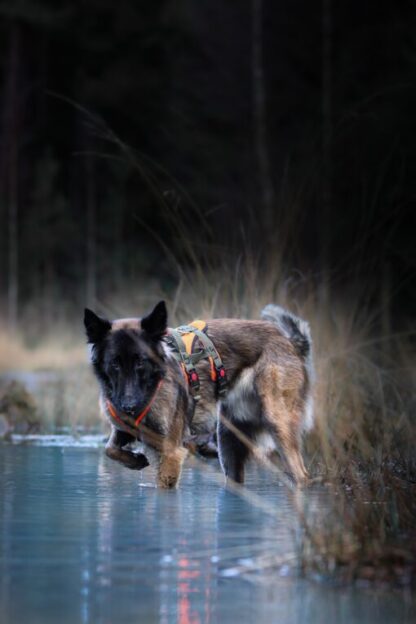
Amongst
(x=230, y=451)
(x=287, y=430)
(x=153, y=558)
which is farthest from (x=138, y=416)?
(x=153, y=558)

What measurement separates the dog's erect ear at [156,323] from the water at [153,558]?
104 centimetres

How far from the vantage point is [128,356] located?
9.13m

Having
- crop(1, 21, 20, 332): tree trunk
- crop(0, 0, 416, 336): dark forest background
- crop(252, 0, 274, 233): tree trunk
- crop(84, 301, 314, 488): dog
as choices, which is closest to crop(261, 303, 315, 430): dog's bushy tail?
crop(84, 301, 314, 488): dog

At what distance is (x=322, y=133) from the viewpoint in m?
13.3

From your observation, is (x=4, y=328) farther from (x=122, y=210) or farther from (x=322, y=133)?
(x=322, y=133)

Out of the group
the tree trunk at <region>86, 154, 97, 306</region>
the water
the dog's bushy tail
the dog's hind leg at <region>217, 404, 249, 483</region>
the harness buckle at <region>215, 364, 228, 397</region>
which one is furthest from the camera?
the tree trunk at <region>86, 154, 97, 306</region>

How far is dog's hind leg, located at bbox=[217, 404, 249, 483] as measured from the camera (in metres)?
9.70

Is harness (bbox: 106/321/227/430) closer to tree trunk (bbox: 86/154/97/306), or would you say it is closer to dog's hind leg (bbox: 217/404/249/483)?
dog's hind leg (bbox: 217/404/249/483)

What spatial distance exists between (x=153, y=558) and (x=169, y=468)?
9.02 feet

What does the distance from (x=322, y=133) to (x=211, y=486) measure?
16.4ft

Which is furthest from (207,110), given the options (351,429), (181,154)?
(351,429)

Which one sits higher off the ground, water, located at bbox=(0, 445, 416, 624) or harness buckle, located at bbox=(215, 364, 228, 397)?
harness buckle, located at bbox=(215, 364, 228, 397)

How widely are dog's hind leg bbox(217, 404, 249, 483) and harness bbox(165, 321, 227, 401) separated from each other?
0.79ft

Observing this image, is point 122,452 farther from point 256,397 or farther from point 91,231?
point 91,231
